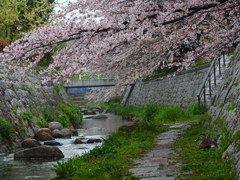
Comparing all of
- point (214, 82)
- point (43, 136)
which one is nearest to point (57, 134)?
point (43, 136)

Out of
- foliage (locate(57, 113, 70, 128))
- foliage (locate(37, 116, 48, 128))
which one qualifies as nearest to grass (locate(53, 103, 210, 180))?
foliage (locate(37, 116, 48, 128))

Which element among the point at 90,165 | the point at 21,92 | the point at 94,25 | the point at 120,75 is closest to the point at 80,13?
the point at 94,25

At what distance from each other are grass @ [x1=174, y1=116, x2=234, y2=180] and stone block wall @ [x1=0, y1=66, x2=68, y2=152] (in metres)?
6.80

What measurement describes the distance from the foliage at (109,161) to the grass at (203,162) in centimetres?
92

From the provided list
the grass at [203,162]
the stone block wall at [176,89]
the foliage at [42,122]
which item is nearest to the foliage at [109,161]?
the grass at [203,162]

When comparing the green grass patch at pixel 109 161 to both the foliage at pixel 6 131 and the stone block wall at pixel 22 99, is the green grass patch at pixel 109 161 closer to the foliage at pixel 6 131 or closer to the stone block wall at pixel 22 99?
the foliage at pixel 6 131

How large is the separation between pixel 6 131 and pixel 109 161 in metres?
6.41

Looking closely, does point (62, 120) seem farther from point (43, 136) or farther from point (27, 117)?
point (43, 136)

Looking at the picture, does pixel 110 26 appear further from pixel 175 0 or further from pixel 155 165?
pixel 155 165

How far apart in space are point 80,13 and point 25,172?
391cm

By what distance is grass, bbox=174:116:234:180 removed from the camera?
5.00m

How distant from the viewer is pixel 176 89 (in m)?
22.8

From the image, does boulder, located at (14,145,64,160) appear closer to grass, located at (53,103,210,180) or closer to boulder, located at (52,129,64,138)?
grass, located at (53,103,210,180)

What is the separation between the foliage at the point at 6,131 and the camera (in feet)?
40.1
